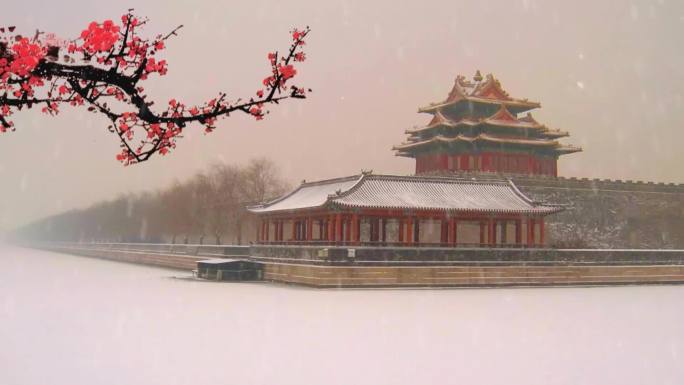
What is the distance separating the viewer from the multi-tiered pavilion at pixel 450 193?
32.0 metres

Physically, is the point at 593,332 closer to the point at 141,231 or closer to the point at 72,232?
the point at 141,231

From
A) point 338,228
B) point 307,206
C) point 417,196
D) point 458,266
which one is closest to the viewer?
point 458,266

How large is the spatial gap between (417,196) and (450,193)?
1889mm

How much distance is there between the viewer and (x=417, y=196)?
33.1 metres

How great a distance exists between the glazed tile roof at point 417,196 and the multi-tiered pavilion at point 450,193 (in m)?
0.04

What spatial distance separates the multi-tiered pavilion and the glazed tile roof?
45 mm

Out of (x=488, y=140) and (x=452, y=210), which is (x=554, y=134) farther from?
(x=452, y=210)

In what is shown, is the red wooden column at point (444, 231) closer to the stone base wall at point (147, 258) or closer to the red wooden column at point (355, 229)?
the red wooden column at point (355, 229)

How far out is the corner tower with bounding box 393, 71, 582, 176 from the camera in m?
50.3

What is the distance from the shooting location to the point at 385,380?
35.1 ft

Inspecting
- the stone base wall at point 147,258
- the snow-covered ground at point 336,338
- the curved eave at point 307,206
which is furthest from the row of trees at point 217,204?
the snow-covered ground at point 336,338

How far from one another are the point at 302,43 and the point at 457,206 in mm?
28695

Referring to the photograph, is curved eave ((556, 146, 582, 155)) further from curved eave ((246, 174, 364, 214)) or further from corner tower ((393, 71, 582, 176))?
curved eave ((246, 174, 364, 214))

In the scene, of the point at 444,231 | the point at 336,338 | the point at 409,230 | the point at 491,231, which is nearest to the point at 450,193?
the point at 444,231
